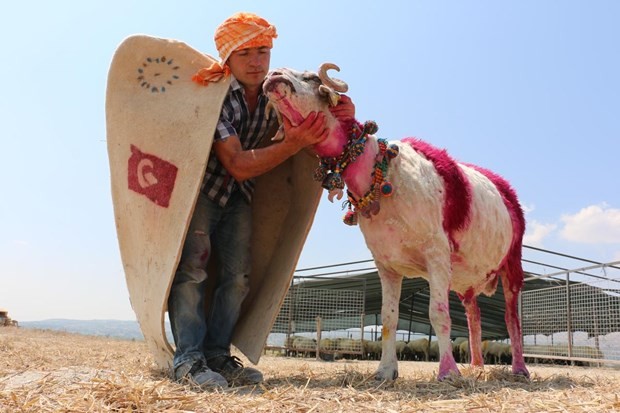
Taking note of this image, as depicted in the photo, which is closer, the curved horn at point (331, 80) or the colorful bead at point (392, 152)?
the curved horn at point (331, 80)

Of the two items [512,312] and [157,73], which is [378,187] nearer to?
[157,73]

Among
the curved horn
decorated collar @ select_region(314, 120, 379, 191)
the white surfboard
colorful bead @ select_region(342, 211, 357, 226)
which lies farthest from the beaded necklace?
the white surfboard

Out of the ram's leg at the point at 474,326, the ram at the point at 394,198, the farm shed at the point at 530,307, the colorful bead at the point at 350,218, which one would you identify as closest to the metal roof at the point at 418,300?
the farm shed at the point at 530,307

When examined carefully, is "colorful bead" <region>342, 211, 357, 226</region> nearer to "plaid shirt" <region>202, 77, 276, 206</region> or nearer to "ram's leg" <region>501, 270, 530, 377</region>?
"plaid shirt" <region>202, 77, 276, 206</region>

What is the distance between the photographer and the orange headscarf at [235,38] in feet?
10.4

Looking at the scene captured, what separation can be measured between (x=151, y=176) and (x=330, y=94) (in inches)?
43.2

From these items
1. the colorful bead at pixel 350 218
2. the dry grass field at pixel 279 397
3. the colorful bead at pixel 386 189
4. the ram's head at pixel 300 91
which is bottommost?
the dry grass field at pixel 279 397

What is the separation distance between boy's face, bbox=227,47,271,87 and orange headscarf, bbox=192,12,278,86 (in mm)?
35

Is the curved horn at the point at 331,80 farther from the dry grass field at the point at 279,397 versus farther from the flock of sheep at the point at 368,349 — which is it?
the flock of sheep at the point at 368,349

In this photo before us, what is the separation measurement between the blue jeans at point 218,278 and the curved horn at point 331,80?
869 millimetres

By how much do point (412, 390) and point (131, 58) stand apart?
2441 mm

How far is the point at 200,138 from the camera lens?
3076 mm

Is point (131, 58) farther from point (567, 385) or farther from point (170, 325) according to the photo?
point (567, 385)

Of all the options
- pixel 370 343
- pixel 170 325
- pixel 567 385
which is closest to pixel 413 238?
pixel 567 385
